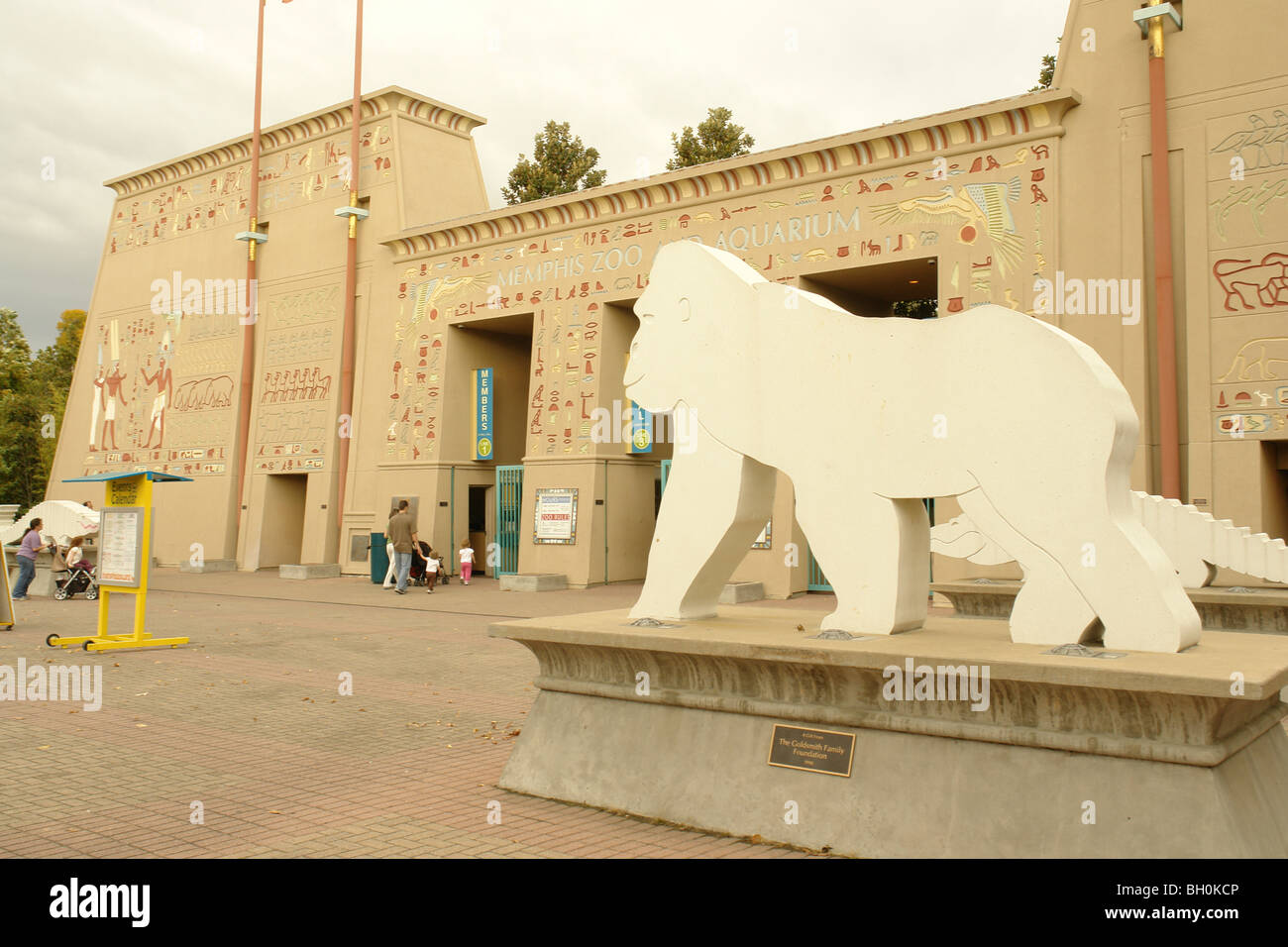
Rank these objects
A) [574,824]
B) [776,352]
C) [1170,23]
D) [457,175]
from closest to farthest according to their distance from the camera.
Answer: [574,824] → [776,352] → [1170,23] → [457,175]

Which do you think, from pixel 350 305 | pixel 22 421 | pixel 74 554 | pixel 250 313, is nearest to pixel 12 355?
pixel 22 421

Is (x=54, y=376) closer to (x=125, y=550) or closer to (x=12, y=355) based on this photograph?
(x=12, y=355)

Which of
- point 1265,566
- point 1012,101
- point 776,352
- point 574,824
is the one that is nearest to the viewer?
point 574,824

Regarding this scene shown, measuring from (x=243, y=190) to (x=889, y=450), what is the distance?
90.1 ft

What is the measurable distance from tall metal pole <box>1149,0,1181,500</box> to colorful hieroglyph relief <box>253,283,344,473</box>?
60.7 ft

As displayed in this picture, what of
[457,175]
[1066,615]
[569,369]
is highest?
[457,175]

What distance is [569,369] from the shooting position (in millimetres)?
21062

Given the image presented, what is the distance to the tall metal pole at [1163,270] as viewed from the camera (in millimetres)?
14227

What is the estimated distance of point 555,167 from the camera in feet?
104

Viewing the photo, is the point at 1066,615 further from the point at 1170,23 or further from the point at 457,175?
the point at 457,175

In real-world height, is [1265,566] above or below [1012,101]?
below

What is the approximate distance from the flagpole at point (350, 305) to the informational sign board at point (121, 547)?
12.7m

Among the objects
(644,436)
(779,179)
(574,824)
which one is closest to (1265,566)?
(574,824)

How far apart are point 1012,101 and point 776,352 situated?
11.9 m
